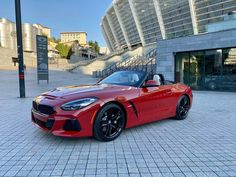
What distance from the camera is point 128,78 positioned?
5.74 meters

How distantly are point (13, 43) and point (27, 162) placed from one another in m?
76.8

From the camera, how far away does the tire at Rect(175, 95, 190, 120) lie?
6562mm

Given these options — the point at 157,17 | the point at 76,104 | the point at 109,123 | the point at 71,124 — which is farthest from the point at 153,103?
the point at 157,17

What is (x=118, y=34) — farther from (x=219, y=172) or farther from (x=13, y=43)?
(x=219, y=172)

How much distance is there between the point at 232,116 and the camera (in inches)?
279

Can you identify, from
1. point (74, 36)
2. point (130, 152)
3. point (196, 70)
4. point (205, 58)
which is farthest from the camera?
point (74, 36)

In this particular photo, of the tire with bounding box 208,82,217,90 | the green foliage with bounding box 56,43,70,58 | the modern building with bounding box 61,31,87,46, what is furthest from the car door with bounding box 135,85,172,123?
the modern building with bounding box 61,31,87,46

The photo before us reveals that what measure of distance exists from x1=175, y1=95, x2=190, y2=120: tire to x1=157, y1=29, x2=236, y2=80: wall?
7947 mm

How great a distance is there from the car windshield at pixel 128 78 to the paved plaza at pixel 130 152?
1.14 meters

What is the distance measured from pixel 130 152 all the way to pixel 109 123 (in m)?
0.79

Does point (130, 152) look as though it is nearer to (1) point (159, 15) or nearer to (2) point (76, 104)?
(2) point (76, 104)

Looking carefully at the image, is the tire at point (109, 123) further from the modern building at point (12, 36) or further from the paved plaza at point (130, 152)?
the modern building at point (12, 36)

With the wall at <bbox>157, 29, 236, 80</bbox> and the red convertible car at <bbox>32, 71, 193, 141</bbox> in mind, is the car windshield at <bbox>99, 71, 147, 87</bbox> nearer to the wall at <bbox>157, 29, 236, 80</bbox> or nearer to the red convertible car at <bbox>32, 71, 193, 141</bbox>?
the red convertible car at <bbox>32, 71, 193, 141</bbox>

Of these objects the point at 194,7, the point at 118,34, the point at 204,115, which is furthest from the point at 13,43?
the point at 204,115
